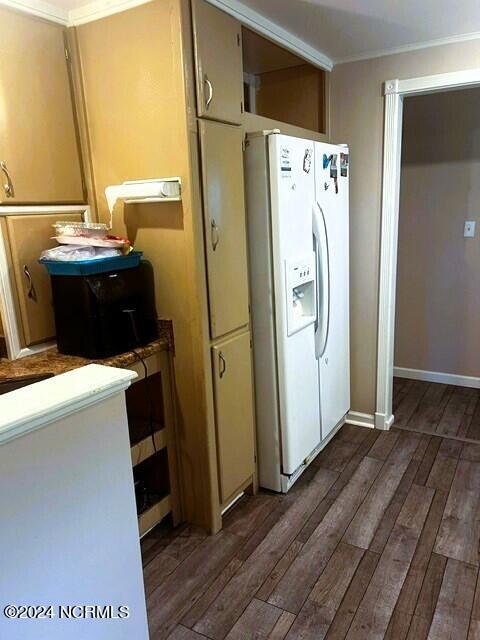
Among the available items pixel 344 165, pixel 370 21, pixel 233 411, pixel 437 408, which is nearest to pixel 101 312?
pixel 233 411

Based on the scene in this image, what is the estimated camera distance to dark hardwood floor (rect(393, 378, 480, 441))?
10.4 ft

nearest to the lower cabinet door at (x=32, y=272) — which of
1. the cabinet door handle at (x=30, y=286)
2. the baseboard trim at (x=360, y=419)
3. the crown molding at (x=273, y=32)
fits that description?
the cabinet door handle at (x=30, y=286)

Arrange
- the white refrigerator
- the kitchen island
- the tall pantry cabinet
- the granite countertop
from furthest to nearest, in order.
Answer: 1. the white refrigerator
2. the tall pantry cabinet
3. the granite countertop
4. the kitchen island

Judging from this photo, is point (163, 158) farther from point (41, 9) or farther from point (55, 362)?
point (55, 362)

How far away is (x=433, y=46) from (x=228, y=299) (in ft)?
6.05

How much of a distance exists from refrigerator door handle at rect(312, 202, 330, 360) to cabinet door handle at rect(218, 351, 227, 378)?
69 centimetres

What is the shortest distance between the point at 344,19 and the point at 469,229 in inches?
78.9

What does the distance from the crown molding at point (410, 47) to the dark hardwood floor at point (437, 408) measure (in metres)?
2.32

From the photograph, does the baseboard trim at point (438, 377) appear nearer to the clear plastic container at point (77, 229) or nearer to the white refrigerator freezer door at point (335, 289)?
the white refrigerator freezer door at point (335, 289)

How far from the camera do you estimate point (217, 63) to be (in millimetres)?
1926

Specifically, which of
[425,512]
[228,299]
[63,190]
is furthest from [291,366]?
[63,190]

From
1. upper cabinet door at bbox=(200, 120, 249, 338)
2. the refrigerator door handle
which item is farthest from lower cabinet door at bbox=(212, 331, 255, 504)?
the refrigerator door handle

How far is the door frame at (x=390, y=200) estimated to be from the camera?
260 centimetres

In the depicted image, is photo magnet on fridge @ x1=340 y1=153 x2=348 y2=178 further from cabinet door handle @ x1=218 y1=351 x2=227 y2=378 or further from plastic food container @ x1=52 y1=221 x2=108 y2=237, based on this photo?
plastic food container @ x1=52 y1=221 x2=108 y2=237
